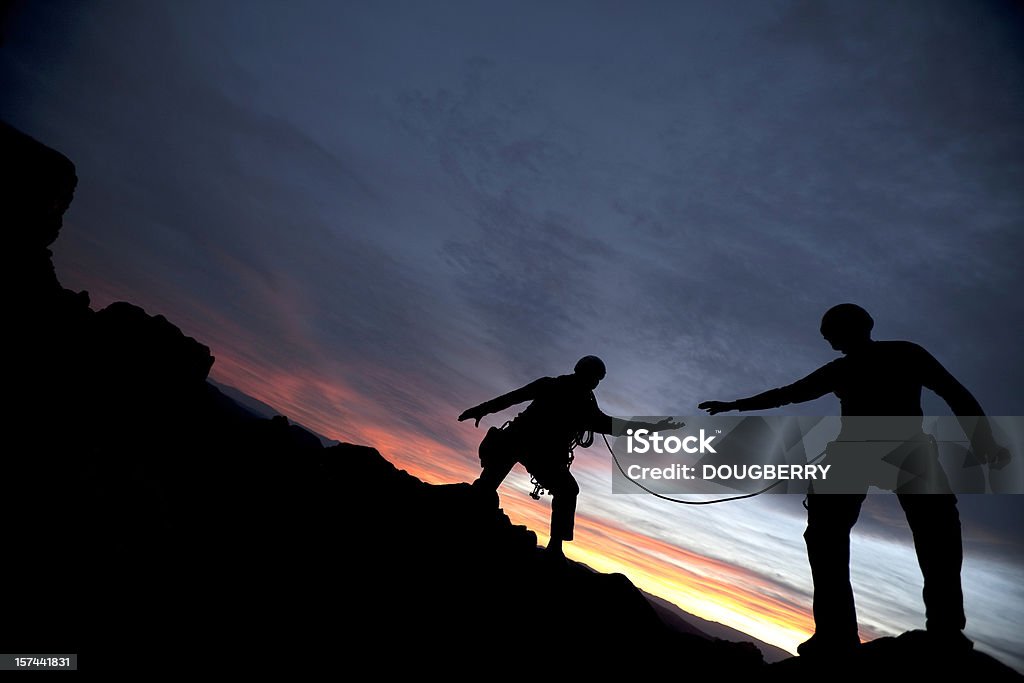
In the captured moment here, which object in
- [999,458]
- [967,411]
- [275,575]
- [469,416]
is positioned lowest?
[275,575]

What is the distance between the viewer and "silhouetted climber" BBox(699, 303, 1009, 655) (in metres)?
4.11

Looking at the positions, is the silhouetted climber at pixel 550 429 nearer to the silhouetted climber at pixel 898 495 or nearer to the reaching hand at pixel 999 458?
the silhouetted climber at pixel 898 495

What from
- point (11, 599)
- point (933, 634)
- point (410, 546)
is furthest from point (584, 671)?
point (11, 599)

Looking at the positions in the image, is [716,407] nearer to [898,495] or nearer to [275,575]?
[898,495]

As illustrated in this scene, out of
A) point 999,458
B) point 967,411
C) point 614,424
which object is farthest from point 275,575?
point 999,458

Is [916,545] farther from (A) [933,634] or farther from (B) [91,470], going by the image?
(B) [91,470]

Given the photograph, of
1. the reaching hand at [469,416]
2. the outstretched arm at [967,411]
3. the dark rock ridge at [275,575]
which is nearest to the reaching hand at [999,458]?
the outstretched arm at [967,411]

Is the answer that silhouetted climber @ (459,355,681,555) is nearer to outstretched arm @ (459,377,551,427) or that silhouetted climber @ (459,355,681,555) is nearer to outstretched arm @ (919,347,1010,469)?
outstretched arm @ (459,377,551,427)

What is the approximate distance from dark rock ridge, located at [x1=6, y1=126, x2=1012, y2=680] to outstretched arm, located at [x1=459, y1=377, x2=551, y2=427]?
185 cm

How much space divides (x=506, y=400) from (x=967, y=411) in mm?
6897

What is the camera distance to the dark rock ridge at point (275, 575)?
366cm

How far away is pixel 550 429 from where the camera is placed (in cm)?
840

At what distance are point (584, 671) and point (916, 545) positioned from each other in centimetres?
397

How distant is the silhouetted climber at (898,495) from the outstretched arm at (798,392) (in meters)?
0.02
